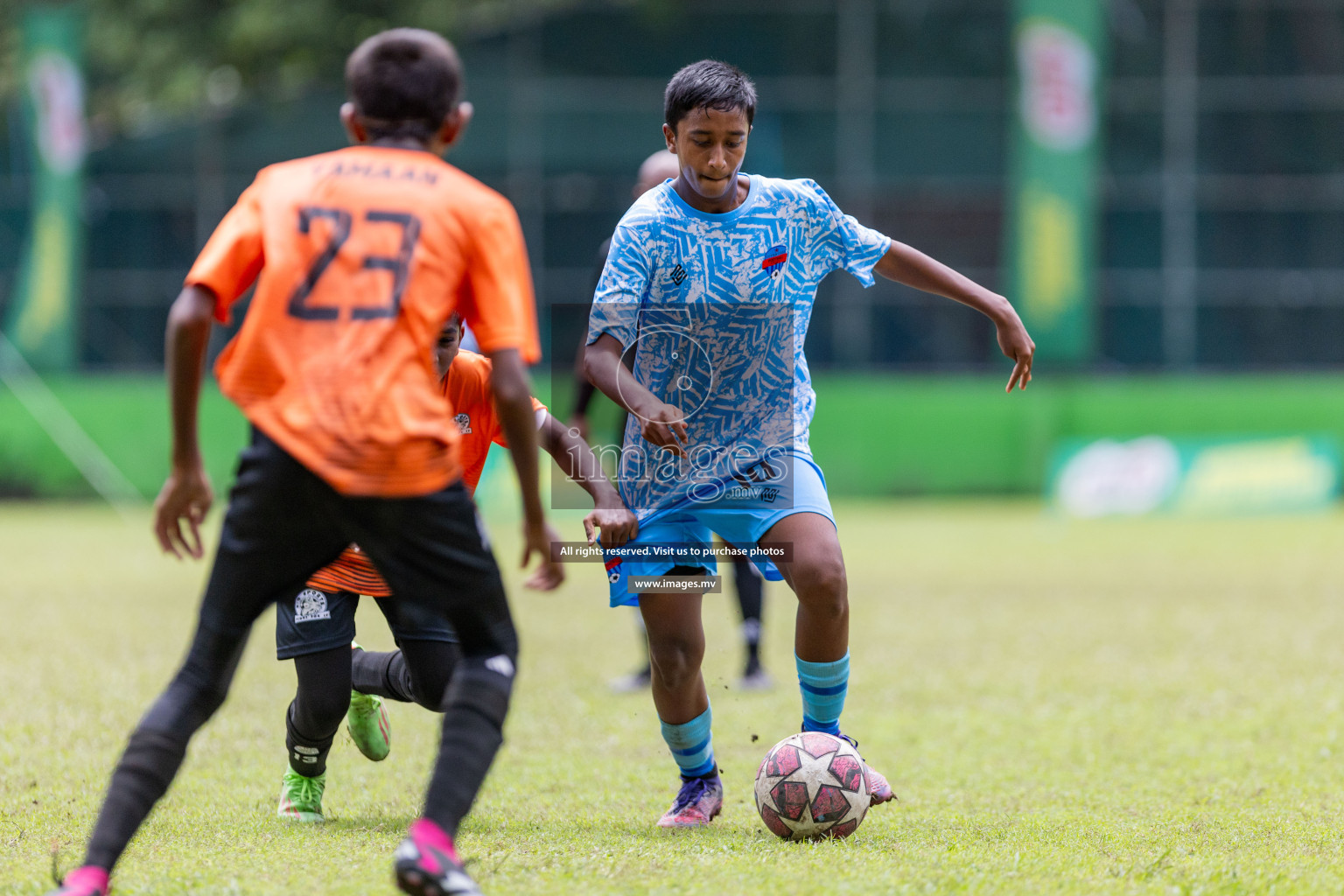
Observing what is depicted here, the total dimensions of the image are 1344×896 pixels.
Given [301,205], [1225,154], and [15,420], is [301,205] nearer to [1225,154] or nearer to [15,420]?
[15,420]

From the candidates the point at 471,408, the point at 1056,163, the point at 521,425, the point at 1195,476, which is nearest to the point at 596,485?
the point at 471,408

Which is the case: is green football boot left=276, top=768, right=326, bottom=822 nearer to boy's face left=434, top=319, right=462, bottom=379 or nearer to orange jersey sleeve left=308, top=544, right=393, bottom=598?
orange jersey sleeve left=308, top=544, right=393, bottom=598

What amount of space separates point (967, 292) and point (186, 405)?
93.4 inches

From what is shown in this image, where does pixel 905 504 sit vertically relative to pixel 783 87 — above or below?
below

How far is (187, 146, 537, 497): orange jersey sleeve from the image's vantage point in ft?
11.1

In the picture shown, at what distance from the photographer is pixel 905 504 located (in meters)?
20.0

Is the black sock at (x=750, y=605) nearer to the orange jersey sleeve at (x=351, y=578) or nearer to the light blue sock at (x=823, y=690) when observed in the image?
the light blue sock at (x=823, y=690)

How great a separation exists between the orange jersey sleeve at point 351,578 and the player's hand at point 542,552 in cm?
104

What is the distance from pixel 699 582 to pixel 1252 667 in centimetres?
456

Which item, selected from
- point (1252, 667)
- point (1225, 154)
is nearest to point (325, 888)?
point (1252, 667)

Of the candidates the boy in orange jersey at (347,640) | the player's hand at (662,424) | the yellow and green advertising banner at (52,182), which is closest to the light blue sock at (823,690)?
the player's hand at (662,424)

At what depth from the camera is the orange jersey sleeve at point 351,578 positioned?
186 inches

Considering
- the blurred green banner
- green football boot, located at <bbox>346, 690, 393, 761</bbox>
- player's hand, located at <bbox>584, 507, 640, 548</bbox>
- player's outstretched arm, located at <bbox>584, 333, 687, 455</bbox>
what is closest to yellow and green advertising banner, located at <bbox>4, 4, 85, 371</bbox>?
the blurred green banner

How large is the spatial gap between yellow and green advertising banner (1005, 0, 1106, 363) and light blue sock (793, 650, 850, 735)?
1561cm
